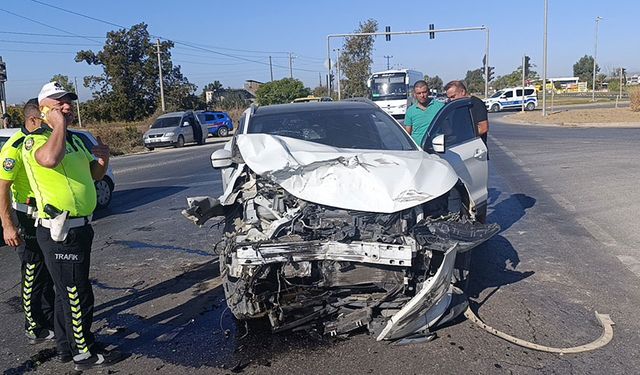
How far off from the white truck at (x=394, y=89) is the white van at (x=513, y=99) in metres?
16.3

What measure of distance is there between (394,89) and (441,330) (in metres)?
34.3

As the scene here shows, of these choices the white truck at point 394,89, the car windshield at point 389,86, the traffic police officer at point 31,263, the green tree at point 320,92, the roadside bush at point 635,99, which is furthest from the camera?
the green tree at point 320,92

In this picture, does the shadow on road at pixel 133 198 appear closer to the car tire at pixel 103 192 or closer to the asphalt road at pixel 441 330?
the car tire at pixel 103 192

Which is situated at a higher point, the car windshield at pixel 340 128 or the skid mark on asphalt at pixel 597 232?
the car windshield at pixel 340 128

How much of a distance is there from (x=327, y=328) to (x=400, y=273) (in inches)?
27.4

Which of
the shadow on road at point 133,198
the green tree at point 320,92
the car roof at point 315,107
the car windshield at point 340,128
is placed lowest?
the shadow on road at point 133,198

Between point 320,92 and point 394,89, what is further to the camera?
point 320,92

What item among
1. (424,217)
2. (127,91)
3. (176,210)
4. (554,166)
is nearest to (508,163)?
(554,166)

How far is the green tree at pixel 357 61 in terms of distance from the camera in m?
60.3

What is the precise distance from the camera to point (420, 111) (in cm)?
784

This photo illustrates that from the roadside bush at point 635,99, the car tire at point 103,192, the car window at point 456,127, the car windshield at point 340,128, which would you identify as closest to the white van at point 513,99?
the roadside bush at point 635,99

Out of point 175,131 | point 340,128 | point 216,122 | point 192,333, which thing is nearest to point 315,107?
point 340,128

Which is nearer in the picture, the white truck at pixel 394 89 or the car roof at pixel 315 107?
the car roof at pixel 315 107

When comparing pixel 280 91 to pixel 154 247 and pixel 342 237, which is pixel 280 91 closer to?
pixel 154 247
